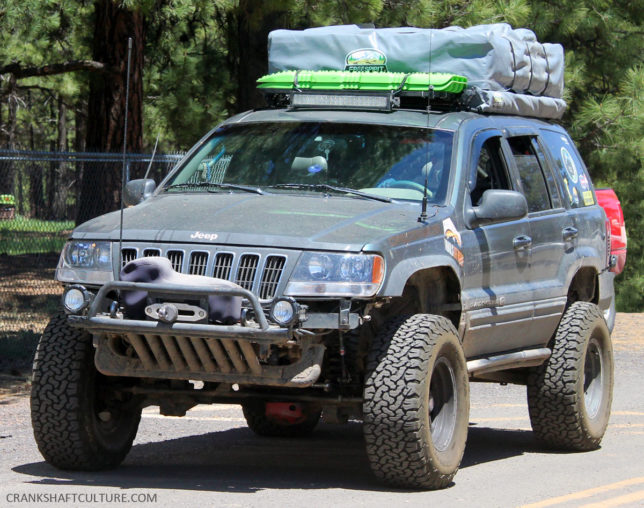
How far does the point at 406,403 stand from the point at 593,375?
9.50 feet

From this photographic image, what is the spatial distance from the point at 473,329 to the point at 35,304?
24.3ft

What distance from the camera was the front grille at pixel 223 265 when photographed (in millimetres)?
6199

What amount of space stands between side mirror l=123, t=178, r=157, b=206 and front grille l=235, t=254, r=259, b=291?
4.98 ft

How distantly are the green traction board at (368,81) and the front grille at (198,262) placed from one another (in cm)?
205

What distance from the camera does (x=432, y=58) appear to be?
8102 millimetres

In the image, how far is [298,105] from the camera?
795 centimetres

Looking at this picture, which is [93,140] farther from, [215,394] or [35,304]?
[215,394]

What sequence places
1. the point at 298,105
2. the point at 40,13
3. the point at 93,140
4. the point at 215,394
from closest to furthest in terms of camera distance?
the point at 215,394, the point at 298,105, the point at 40,13, the point at 93,140

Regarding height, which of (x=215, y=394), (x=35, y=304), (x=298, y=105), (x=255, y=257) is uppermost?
(x=298, y=105)

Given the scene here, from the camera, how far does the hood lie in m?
6.21

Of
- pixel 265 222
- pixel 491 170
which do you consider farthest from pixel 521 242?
pixel 265 222

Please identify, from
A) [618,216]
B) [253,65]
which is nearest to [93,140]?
[253,65]

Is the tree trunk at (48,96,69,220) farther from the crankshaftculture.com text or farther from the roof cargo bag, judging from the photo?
the crankshaftculture.com text

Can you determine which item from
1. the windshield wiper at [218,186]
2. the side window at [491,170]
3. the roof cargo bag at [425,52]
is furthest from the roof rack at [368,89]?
the windshield wiper at [218,186]
